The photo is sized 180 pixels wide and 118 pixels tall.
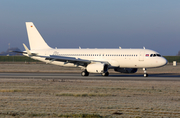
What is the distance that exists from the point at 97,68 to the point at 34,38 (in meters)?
13.6

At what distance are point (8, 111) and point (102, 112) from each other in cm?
405

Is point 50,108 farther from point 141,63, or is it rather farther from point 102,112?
point 141,63

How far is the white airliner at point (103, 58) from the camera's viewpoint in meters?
35.8

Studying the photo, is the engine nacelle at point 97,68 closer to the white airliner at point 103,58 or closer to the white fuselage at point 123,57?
the white airliner at point 103,58

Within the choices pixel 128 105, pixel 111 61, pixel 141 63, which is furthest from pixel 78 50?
pixel 128 105

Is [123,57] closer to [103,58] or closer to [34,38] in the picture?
[103,58]

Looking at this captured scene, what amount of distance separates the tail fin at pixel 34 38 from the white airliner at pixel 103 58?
3.23ft

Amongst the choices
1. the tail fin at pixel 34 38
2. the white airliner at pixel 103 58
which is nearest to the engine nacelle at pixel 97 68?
the white airliner at pixel 103 58

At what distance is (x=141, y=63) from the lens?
119ft

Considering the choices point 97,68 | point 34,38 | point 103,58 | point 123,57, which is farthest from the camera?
point 34,38

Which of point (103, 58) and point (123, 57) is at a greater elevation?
point (123, 57)

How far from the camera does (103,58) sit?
124 feet

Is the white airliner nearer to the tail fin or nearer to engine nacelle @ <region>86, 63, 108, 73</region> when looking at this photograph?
engine nacelle @ <region>86, 63, 108, 73</region>

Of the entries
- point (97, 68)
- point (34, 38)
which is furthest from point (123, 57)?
point (34, 38)
